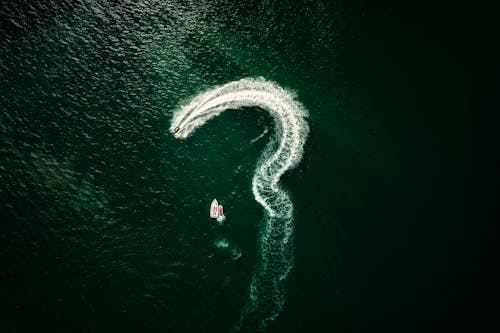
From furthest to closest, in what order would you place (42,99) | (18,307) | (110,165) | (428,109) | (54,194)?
1. (428,109)
2. (42,99)
3. (110,165)
4. (54,194)
5. (18,307)

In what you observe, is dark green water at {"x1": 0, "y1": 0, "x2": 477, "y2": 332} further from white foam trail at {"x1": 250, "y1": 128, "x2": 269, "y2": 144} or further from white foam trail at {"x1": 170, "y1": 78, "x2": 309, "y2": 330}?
white foam trail at {"x1": 170, "y1": 78, "x2": 309, "y2": 330}

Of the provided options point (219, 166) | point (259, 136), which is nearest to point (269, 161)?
point (259, 136)

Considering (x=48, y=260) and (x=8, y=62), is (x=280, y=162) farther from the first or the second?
(x=8, y=62)

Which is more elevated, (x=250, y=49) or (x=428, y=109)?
(x=250, y=49)

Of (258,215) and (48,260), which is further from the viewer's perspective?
(258,215)

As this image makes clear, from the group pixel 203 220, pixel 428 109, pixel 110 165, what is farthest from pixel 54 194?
pixel 428 109

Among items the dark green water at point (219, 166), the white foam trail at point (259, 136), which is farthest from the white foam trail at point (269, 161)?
the white foam trail at point (259, 136)
